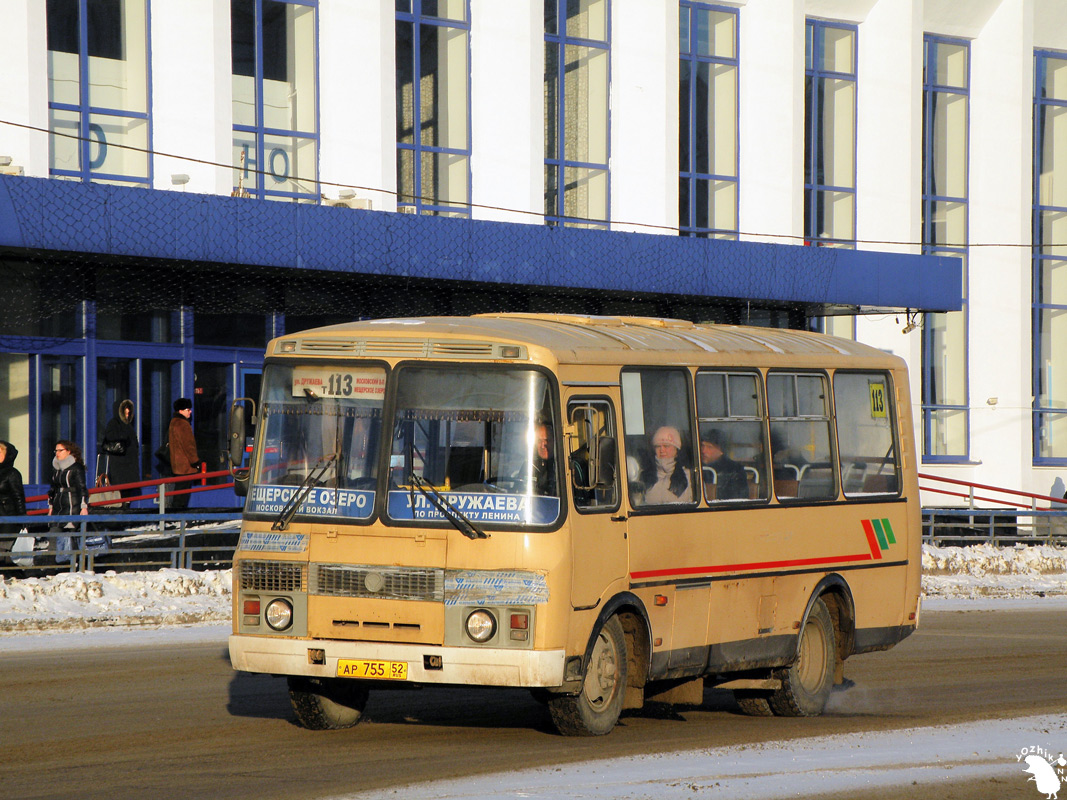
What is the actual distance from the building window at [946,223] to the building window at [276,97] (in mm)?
16349

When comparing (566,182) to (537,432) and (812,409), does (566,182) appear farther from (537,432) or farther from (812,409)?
(537,432)

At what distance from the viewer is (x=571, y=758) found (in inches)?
336

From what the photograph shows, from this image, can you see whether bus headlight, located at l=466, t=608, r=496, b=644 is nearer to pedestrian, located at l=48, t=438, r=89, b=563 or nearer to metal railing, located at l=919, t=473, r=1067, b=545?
pedestrian, located at l=48, t=438, r=89, b=563

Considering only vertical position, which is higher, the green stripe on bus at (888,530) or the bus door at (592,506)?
the bus door at (592,506)

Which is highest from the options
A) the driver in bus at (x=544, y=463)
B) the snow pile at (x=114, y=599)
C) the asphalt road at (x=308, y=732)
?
the driver in bus at (x=544, y=463)

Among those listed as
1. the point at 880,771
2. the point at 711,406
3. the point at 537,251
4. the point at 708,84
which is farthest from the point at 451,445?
the point at 708,84

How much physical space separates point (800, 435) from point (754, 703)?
1944 millimetres

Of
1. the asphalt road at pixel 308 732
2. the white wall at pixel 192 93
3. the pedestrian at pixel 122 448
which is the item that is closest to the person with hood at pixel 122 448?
the pedestrian at pixel 122 448

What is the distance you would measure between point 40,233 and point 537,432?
14370 mm

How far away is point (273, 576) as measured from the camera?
Result: 9.22 meters

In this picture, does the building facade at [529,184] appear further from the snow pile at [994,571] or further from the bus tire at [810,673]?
the bus tire at [810,673]

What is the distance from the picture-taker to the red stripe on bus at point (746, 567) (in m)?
9.74

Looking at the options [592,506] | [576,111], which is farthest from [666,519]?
[576,111]

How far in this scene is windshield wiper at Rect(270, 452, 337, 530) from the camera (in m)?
9.26
